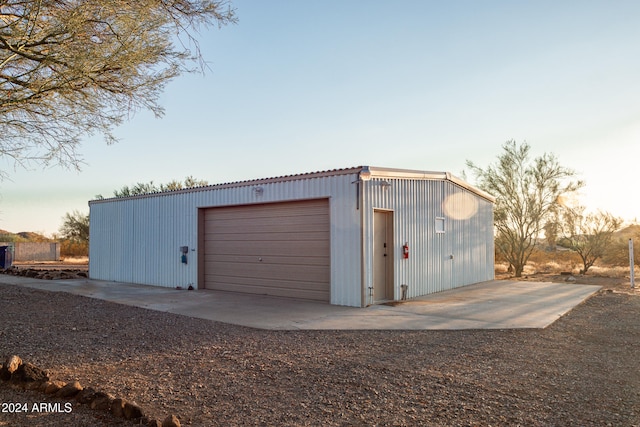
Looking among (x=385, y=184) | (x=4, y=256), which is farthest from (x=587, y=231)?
(x=4, y=256)

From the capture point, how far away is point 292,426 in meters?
3.64

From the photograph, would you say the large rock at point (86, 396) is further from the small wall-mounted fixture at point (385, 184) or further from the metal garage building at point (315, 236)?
the small wall-mounted fixture at point (385, 184)

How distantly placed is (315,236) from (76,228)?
33.5 metres

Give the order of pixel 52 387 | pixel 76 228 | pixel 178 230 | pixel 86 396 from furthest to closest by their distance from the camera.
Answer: pixel 76 228
pixel 178 230
pixel 52 387
pixel 86 396

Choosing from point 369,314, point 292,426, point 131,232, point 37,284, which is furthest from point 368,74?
point 37,284

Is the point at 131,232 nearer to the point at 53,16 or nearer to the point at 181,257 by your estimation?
the point at 181,257

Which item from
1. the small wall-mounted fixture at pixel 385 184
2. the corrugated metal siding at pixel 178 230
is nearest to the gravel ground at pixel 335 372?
the corrugated metal siding at pixel 178 230

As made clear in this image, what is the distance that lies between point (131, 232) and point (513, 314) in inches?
505

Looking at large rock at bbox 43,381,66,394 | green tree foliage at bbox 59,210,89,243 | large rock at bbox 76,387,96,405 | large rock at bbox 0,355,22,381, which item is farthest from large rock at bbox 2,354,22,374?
green tree foliage at bbox 59,210,89,243

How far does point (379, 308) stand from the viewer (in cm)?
992

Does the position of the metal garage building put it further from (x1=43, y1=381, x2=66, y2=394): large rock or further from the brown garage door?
(x1=43, y1=381, x2=66, y2=394): large rock

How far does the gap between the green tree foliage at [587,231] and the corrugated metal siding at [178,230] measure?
49.7 ft

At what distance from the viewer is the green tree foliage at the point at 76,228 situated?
37.3 meters

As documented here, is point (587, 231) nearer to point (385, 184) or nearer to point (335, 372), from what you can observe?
point (385, 184)
